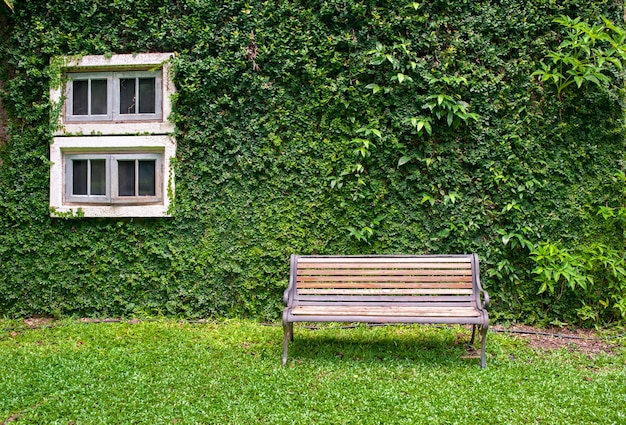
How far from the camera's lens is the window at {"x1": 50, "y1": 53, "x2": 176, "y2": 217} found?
543 centimetres

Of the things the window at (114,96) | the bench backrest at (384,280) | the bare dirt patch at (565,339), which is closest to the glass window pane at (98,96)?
the window at (114,96)

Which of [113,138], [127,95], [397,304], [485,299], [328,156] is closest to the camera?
[485,299]

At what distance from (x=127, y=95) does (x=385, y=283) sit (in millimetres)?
3564

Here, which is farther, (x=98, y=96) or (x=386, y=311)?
(x=98, y=96)

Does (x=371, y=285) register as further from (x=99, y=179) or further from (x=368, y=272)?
(x=99, y=179)

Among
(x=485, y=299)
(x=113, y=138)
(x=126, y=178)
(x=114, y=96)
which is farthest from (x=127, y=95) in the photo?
(x=485, y=299)

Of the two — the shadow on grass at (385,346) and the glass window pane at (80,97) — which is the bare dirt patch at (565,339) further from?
the glass window pane at (80,97)

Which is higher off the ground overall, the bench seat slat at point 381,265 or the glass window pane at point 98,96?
the glass window pane at point 98,96

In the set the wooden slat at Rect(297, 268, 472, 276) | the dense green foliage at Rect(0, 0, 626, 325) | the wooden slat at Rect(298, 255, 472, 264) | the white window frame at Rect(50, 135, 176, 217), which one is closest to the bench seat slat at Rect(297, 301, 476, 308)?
the wooden slat at Rect(297, 268, 472, 276)

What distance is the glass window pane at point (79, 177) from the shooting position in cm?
562

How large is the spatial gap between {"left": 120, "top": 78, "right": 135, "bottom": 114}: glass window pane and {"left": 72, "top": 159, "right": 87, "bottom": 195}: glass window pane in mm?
764

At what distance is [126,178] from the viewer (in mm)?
5562

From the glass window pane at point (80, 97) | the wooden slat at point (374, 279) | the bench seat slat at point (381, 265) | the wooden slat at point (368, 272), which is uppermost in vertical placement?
the glass window pane at point (80, 97)

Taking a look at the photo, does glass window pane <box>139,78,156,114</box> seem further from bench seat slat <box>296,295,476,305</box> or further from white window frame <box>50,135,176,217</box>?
bench seat slat <box>296,295,476,305</box>
